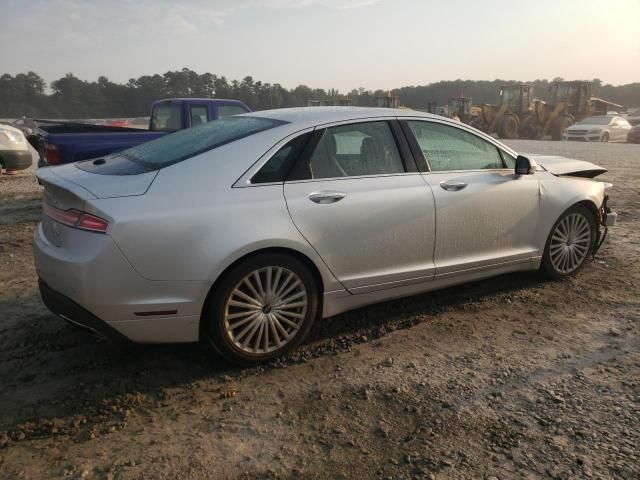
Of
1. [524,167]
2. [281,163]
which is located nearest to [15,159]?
[281,163]

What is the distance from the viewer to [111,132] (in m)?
7.62

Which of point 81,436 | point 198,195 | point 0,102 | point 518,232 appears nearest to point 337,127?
point 198,195

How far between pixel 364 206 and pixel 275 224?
688 millimetres

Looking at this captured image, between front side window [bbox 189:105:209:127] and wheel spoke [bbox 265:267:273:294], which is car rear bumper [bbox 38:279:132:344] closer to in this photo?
wheel spoke [bbox 265:267:273:294]

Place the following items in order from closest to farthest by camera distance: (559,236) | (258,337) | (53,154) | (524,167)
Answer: (258,337)
(524,167)
(559,236)
(53,154)

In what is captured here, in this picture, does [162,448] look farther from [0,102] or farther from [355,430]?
[0,102]

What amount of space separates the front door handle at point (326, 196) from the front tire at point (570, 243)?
7.44ft

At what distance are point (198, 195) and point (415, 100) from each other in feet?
319

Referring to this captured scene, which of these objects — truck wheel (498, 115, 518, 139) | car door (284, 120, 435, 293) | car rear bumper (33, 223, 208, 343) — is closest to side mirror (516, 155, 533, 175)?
car door (284, 120, 435, 293)

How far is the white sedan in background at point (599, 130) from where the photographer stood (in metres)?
25.9

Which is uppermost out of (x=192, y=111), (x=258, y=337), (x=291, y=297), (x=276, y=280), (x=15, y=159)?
(x=192, y=111)

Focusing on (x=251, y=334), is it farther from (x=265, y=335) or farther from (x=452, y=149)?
(x=452, y=149)

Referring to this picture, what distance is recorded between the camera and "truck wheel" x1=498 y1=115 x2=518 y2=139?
29.2m

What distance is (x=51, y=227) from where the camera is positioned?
3.19m
